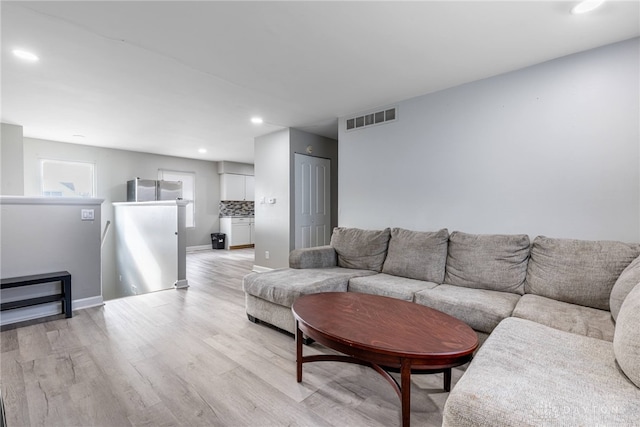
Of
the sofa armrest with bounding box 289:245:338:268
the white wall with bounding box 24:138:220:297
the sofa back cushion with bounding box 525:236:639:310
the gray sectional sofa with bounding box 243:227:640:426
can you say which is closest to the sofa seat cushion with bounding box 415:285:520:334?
the gray sectional sofa with bounding box 243:227:640:426

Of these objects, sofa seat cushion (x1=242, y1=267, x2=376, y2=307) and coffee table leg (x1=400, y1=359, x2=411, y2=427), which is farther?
sofa seat cushion (x1=242, y1=267, x2=376, y2=307)

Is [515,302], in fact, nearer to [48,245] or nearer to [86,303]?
[86,303]

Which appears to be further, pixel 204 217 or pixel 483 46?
pixel 204 217

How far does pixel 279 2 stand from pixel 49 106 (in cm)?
376

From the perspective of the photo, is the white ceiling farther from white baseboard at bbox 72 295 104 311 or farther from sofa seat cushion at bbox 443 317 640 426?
white baseboard at bbox 72 295 104 311

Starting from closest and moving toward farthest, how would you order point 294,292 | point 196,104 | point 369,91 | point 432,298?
point 432,298, point 294,292, point 369,91, point 196,104

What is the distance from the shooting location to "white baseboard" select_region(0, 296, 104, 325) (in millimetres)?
2715

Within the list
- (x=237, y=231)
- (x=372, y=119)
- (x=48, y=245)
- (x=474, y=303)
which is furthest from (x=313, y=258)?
(x=237, y=231)

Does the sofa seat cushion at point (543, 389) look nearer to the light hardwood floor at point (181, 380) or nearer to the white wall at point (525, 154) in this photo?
the light hardwood floor at point (181, 380)

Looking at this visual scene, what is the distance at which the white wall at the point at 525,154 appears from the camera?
7.34 ft

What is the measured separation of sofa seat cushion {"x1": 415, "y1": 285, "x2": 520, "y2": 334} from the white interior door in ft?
9.25

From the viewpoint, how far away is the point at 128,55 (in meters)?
2.44

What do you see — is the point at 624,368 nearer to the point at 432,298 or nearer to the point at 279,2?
the point at 432,298

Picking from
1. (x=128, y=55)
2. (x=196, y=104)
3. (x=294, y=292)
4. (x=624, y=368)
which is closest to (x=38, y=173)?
(x=196, y=104)
